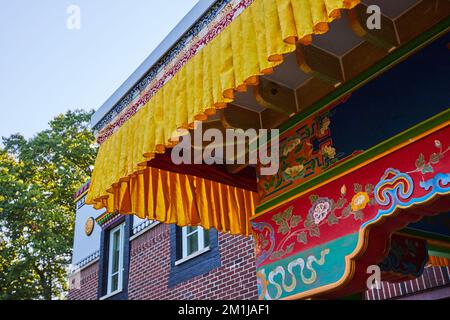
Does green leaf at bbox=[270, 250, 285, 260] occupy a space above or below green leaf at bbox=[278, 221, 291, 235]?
below

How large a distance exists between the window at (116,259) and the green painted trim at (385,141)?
7.77m

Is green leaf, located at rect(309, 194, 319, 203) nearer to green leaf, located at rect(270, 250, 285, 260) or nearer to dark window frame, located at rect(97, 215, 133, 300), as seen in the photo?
green leaf, located at rect(270, 250, 285, 260)

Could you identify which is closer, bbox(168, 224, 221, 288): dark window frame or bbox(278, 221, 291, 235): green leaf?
bbox(278, 221, 291, 235): green leaf

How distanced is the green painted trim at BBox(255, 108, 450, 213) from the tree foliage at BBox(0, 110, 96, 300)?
1697cm

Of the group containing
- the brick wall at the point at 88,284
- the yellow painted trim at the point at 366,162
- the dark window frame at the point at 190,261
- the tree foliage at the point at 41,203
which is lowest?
the yellow painted trim at the point at 366,162

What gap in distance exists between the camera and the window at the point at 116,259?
10.6 m

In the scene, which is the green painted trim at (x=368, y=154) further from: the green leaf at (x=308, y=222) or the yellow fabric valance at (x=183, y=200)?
the yellow fabric valance at (x=183, y=200)

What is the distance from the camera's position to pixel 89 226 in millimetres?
12531

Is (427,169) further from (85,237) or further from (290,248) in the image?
(85,237)

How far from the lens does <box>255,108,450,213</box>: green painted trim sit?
2529 millimetres

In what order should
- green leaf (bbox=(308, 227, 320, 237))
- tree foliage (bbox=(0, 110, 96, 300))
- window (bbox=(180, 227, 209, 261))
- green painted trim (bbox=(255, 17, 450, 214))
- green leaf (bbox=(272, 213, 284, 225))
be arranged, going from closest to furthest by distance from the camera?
green painted trim (bbox=(255, 17, 450, 214)) → green leaf (bbox=(308, 227, 320, 237)) → green leaf (bbox=(272, 213, 284, 225)) → window (bbox=(180, 227, 209, 261)) → tree foliage (bbox=(0, 110, 96, 300))

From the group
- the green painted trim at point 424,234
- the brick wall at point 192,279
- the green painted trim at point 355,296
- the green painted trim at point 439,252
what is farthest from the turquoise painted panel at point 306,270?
the brick wall at point 192,279

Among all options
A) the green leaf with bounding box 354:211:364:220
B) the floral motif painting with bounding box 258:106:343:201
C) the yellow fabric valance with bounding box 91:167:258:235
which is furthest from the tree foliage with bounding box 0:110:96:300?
the green leaf with bounding box 354:211:364:220
